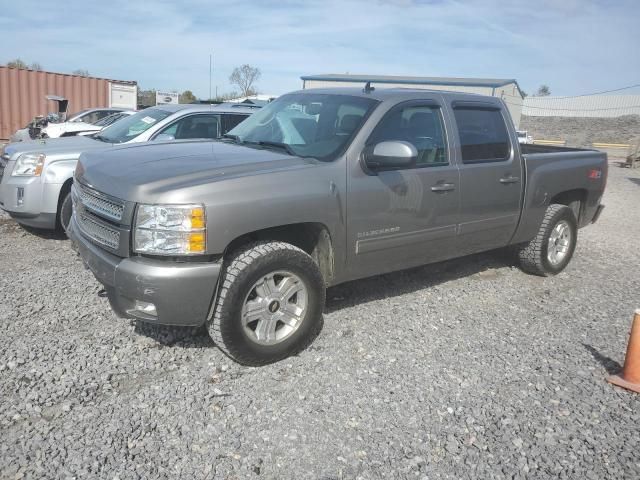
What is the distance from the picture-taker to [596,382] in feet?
11.9

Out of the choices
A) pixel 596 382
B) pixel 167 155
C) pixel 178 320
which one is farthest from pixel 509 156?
pixel 178 320

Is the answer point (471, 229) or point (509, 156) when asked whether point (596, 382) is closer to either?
point (471, 229)

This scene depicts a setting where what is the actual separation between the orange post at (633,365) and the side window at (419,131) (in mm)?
1838

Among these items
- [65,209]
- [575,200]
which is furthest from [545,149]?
[65,209]

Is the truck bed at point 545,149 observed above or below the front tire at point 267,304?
above

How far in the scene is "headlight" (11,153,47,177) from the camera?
18.9ft

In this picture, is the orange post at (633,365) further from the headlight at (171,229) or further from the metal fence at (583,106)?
the metal fence at (583,106)

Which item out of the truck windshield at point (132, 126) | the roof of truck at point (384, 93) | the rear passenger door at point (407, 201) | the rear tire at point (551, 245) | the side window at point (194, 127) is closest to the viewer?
the rear passenger door at point (407, 201)

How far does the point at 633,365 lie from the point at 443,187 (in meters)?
1.84

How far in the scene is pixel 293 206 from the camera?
346 cm

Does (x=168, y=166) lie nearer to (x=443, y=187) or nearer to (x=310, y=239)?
(x=310, y=239)

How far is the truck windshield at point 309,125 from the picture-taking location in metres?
3.94

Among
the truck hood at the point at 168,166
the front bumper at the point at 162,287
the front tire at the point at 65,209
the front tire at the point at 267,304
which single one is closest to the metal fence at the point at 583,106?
the front tire at the point at 65,209

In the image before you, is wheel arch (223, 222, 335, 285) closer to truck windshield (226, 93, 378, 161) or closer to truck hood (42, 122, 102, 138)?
truck windshield (226, 93, 378, 161)
